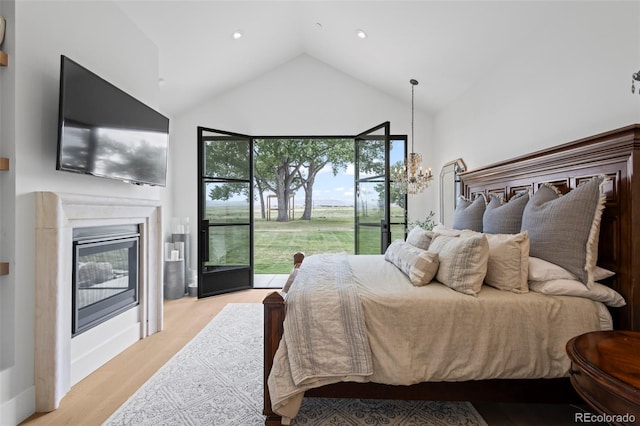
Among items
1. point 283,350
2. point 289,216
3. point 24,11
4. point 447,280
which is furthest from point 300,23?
point 289,216

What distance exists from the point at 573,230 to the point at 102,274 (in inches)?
135

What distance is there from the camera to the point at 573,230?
1779 mm

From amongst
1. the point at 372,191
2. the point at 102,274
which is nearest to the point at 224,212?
the point at 102,274

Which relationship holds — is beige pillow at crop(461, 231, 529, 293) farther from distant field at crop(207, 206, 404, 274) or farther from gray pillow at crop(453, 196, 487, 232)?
distant field at crop(207, 206, 404, 274)

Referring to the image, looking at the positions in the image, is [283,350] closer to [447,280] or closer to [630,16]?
[447,280]

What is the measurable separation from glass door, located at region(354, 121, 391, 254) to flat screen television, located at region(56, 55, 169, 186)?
8.84 feet

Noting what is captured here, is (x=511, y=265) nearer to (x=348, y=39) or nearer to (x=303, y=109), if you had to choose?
(x=348, y=39)

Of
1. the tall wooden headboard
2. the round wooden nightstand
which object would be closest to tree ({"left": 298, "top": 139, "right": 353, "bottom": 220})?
the tall wooden headboard

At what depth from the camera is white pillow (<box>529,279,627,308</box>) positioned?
5.51 feet

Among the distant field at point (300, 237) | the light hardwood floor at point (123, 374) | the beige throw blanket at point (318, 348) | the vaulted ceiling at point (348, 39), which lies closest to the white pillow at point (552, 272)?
the beige throw blanket at point (318, 348)

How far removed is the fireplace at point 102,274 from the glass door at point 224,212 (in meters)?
1.37

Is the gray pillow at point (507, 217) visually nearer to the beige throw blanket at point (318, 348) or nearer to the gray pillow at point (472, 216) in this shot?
the gray pillow at point (472, 216)

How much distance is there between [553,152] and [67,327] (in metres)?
3.52

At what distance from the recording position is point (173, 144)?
4.79 meters
